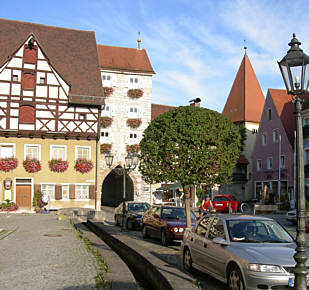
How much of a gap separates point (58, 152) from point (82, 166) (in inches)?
87.3

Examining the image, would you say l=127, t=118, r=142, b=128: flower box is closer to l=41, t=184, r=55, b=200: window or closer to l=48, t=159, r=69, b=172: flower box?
l=48, t=159, r=69, b=172: flower box

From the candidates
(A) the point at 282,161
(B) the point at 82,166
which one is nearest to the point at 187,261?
(B) the point at 82,166

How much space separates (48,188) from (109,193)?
1883 cm

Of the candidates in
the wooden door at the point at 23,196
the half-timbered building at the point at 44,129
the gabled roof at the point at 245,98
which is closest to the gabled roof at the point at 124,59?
the half-timbered building at the point at 44,129

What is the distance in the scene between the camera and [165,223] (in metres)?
14.7

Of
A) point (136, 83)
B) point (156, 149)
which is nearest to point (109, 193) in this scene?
point (136, 83)

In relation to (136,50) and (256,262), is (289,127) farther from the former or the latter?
(256,262)

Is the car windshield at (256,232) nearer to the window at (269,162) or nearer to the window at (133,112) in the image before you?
the window at (133,112)

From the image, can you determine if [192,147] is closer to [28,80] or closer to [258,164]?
[28,80]

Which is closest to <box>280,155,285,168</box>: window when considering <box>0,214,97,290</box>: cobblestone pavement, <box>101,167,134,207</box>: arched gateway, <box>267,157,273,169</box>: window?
<box>267,157,273,169</box>: window

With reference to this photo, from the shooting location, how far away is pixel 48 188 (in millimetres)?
35406

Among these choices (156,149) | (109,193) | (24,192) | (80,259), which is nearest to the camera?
(80,259)

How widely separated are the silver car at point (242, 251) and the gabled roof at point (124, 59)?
35559 mm

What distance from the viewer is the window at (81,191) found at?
36.1 meters
